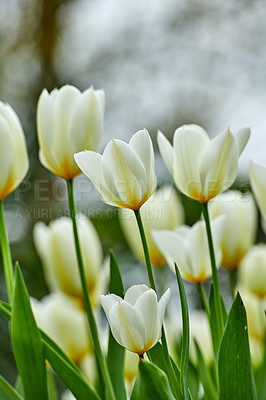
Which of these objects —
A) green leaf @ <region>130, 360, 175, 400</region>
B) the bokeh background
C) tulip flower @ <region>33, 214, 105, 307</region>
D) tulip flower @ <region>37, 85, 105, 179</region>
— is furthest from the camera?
the bokeh background

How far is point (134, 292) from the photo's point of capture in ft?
0.85

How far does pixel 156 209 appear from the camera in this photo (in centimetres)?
48

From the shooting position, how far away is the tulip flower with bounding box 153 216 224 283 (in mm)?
345

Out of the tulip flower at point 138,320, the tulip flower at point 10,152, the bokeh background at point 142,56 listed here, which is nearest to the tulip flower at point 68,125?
the tulip flower at point 10,152

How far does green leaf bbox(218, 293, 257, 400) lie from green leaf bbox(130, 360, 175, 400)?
0.14 feet

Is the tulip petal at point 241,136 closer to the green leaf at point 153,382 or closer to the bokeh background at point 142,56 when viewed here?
the green leaf at point 153,382

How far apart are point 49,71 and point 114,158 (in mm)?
1943

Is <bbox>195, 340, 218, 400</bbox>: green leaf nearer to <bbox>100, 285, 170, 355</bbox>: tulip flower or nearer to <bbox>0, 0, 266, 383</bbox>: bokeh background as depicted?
<bbox>100, 285, 170, 355</bbox>: tulip flower

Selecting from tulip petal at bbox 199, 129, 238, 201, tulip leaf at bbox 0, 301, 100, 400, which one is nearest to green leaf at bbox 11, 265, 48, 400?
tulip leaf at bbox 0, 301, 100, 400

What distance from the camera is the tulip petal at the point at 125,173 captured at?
27 cm

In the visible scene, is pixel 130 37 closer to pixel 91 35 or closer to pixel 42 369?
pixel 91 35

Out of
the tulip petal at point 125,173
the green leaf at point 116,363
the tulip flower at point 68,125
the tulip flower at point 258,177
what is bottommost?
the green leaf at point 116,363

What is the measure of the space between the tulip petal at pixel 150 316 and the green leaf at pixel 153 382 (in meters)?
0.02

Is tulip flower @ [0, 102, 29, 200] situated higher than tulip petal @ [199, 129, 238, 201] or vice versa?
tulip flower @ [0, 102, 29, 200]
